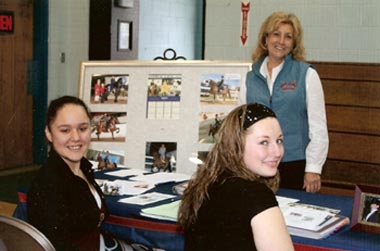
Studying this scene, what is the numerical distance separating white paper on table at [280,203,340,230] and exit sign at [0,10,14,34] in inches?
158

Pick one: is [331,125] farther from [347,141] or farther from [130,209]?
[130,209]

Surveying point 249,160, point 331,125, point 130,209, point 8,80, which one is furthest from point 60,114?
point 8,80

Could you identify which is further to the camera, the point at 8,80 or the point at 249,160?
the point at 8,80

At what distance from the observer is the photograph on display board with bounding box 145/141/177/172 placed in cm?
346

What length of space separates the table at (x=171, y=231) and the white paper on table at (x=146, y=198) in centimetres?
4

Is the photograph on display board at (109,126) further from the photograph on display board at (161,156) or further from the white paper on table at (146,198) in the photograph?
the white paper on table at (146,198)

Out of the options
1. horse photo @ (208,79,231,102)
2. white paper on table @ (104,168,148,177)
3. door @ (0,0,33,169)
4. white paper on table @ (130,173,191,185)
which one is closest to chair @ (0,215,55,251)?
white paper on table @ (130,173,191,185)

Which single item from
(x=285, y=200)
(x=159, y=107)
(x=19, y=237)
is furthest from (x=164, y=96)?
(x=19, y=237)

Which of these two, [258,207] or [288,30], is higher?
[288,30]

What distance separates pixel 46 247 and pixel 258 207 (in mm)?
632

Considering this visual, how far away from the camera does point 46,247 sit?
5.75 ft

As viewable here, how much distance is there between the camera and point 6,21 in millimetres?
5668

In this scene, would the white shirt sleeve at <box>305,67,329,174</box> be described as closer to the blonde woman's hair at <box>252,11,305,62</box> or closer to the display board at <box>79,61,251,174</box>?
the blonde woman's hair at <box>252,11,305,62</box>

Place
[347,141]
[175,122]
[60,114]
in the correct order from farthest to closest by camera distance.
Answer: [347,141] < [175,122] < [60,114]
